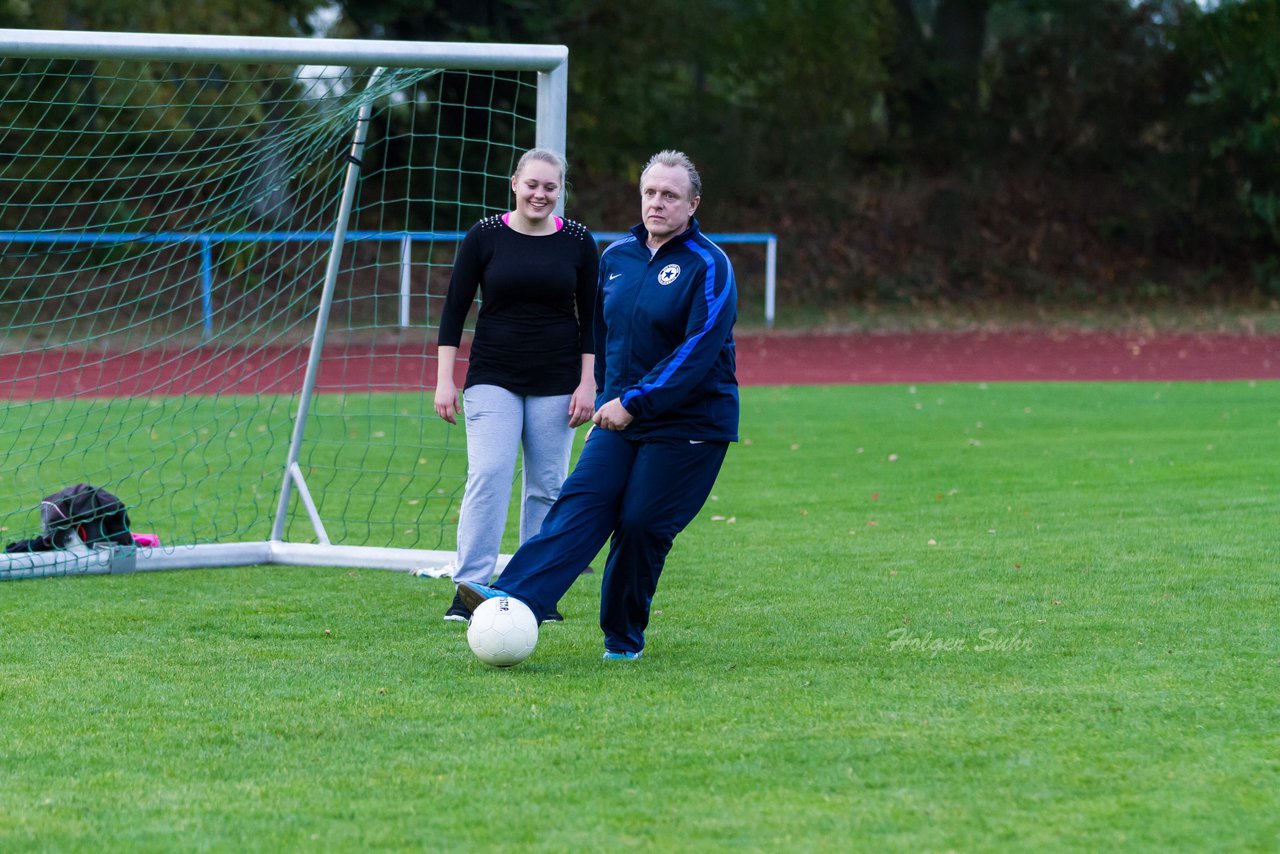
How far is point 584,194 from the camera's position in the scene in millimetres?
27922

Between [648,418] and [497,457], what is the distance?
1.01m

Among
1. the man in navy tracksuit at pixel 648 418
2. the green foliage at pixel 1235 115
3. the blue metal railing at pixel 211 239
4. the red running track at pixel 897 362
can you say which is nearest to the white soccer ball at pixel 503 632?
the man in navy tracksuit at pixel 648 418

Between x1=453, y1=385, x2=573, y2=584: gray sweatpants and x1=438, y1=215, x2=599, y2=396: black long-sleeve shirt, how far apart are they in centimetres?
7

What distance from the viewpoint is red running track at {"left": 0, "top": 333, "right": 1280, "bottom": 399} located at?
15.1m

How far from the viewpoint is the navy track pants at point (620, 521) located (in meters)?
4.91

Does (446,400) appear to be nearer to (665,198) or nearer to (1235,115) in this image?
(665,198)

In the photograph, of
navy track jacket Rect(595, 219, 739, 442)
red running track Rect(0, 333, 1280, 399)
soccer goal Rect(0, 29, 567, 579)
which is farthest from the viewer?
red running track Rect(0, 333, 1280, 399)

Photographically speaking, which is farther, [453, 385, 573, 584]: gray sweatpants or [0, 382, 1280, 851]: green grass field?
[453, 385, 573, 584]: gray sweatpants

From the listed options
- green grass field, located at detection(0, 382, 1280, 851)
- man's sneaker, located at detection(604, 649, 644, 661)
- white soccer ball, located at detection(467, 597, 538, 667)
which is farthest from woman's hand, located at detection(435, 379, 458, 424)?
man's sneaker, located at detection(604, 649, 644, 661)

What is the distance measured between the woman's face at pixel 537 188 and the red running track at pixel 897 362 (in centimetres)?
887

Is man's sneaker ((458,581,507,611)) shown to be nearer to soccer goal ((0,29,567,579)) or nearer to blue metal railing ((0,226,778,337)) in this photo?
soccer goal ((0,29,567,579))

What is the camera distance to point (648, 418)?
4.85 metres

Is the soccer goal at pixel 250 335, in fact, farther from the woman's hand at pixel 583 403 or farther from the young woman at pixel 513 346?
the woman's hand at pixel 583 403

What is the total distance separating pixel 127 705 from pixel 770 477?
5826 mm
